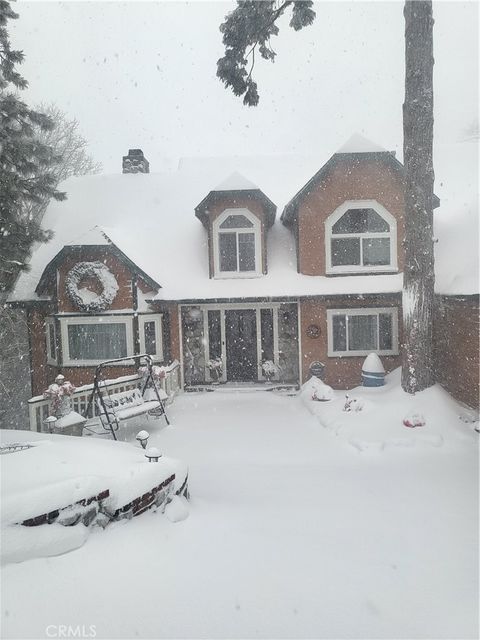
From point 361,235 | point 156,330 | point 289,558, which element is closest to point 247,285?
point 156,330

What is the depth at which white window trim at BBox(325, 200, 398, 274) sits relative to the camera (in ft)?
39.9

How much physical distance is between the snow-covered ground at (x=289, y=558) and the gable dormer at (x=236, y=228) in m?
6.49

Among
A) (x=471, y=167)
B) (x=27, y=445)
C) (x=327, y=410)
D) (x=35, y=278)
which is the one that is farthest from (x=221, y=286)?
(x=471, y=167)

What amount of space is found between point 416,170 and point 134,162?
11669 mm

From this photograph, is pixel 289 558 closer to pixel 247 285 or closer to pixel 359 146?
pixel 247 285

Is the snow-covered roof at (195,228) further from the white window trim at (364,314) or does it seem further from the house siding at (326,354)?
the white window trim at (364,314)

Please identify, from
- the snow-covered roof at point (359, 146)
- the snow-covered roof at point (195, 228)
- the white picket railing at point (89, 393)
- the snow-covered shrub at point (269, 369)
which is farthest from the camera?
the snow-covered shrub at point (269, 369)

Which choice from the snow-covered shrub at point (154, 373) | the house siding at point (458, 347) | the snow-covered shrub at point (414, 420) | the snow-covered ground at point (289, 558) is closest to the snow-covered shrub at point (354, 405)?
the snow-covered shrub at point (414, 420)

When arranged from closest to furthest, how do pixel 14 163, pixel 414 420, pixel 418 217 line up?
1. pixel 414 420
2. pixel 418 217
3. pixel 14 163

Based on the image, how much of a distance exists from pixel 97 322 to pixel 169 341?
2.15m

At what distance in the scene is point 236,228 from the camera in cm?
1258

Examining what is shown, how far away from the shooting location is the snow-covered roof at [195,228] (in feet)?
39.1

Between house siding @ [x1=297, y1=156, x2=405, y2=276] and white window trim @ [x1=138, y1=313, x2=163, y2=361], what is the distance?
15.3 ft

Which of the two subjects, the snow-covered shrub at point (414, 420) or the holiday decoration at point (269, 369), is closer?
the snow-covered shrub at point (414, 420)
